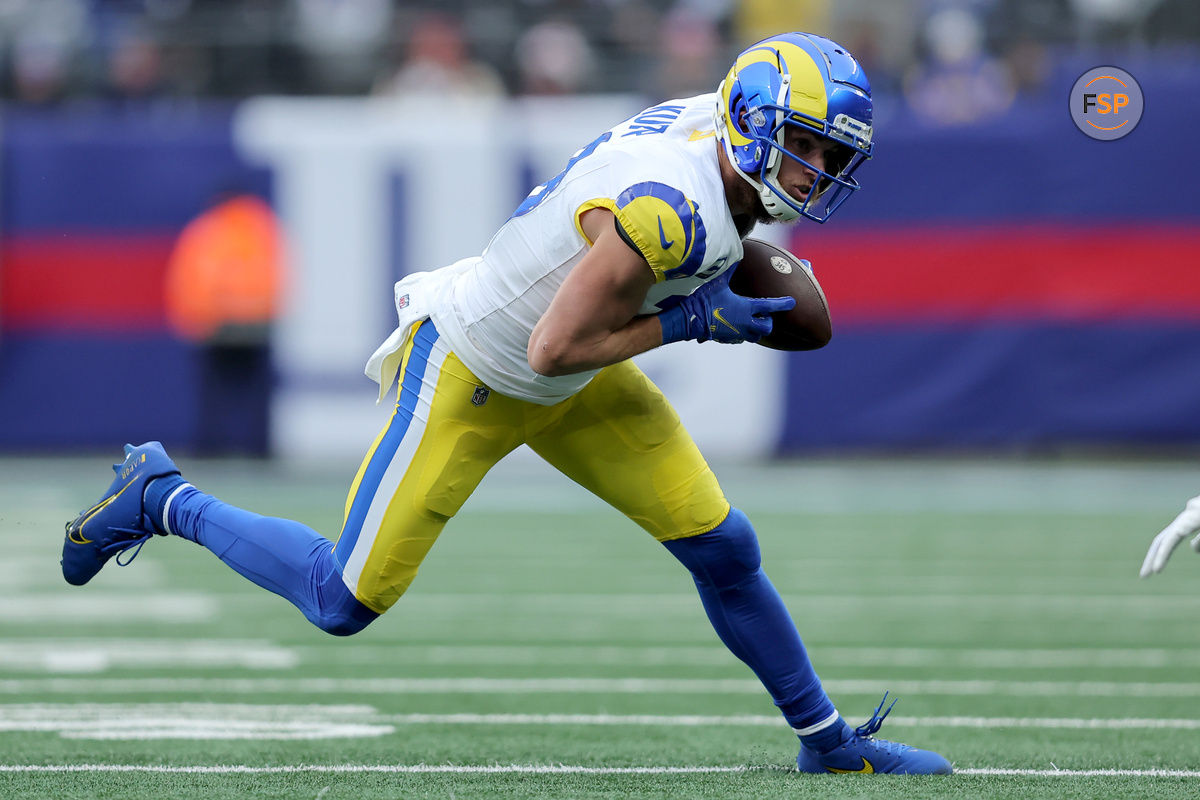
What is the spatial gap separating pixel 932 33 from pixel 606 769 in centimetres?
796

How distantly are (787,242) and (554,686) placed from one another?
5584 millimetres

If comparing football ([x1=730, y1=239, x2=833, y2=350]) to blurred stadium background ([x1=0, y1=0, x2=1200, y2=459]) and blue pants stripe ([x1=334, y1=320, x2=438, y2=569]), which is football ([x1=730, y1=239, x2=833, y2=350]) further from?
blurred stadium background ([x1=0, y1=0, x2=1200, y2=459])

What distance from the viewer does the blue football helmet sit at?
3152 millimetres

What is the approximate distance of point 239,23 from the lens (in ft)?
37.4

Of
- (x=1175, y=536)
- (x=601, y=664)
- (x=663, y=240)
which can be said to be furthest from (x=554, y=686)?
(x=1175, y=536)

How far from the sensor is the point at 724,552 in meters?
3.54

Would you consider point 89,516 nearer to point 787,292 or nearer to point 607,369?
point 607,369

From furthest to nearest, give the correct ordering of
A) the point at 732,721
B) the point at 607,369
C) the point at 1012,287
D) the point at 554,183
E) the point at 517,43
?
the point at 517,43 → the point at 1012,287 → the point at 732,721 → the point at 607,369 → the point at 554,183

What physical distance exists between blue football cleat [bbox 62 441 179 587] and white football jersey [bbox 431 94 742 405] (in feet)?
2.47

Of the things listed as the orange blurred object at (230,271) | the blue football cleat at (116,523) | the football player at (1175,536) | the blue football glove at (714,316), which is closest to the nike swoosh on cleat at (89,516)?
the blue football cleat at (116,523)

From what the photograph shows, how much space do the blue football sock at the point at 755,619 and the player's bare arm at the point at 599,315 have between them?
56 cm

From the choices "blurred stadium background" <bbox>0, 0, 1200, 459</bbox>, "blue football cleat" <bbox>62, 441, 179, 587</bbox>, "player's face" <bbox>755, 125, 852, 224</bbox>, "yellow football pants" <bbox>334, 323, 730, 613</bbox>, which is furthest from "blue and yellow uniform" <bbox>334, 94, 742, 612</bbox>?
"blurred stadium background" <bbox>0, 0, 1200, 459</bbox>

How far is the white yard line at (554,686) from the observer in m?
4.50

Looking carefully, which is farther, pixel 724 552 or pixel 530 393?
pixel 724 552
